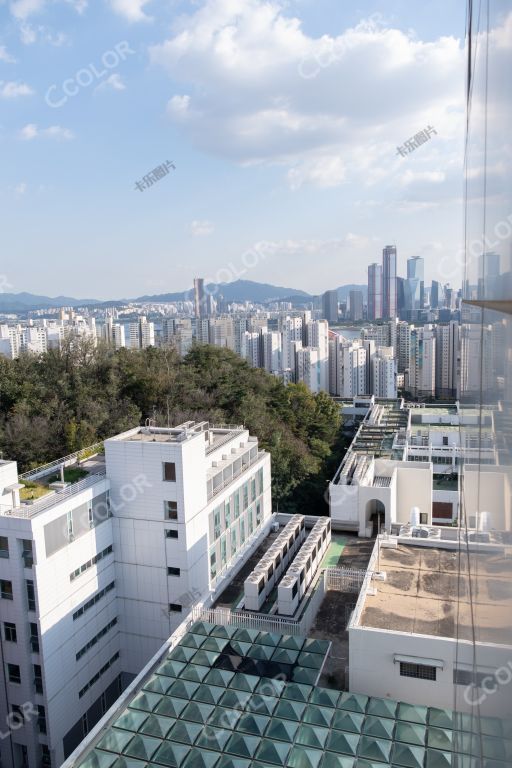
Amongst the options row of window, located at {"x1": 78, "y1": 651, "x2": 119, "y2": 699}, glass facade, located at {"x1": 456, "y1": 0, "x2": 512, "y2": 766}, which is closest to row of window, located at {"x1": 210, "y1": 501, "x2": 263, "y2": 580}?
row of window, located at {"x1": 78, "y1": 651, "x2": 119, "y2": 699}

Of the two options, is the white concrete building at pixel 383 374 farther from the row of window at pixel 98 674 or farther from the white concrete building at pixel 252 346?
the row of window at pixel 98 674

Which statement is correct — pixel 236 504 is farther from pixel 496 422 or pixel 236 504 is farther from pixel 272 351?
pixel 272 351

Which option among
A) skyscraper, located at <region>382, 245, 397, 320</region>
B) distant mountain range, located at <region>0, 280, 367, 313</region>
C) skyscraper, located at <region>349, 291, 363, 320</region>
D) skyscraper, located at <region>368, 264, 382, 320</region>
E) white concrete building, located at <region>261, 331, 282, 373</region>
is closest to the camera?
white concrete building, located at <region>261, 331, 282, 373</region>

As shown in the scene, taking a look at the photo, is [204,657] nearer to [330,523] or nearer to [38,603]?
[38,603]

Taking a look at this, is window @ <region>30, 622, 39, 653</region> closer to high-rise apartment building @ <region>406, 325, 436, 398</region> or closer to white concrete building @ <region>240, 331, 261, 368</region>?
high-rise apartment building @ <region>406, 325, 436, 398</region>

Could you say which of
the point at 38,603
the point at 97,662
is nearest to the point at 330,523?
the point at 97,662

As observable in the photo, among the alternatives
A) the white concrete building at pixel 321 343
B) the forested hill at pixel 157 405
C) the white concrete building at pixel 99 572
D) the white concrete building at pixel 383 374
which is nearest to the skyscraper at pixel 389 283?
the white concrete building at pixel 321 343
